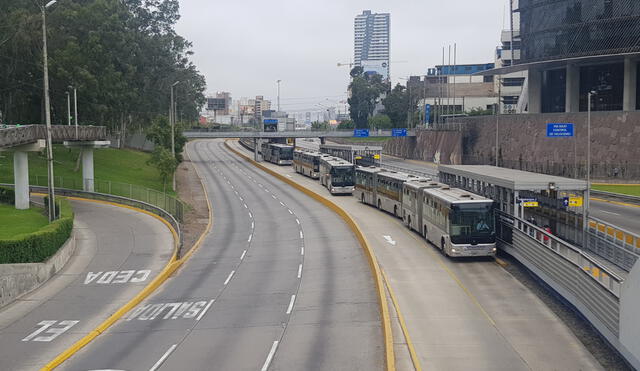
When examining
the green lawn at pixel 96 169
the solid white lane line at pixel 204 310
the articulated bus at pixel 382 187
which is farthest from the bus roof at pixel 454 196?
the green lawn at pixel 96 169

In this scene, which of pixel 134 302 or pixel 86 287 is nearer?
pixel 134 302

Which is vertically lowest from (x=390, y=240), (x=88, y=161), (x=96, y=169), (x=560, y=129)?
(x=390, y=240)

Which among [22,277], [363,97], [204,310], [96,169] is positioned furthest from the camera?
[363,97]

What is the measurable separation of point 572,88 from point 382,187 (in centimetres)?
4656

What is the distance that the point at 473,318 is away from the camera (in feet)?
81.1

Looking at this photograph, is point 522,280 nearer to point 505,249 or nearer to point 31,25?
point 505,249

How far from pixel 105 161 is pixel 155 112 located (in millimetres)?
26752

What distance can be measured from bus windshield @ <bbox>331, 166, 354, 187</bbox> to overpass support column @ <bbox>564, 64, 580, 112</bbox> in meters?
37.4

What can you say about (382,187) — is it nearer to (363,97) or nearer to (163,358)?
(163,358)

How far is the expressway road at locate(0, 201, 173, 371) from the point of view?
23.5 m

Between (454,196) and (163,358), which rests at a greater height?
(454,196)

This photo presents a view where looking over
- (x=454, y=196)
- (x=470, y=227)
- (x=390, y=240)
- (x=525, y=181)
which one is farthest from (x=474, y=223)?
(x=390, y=240)

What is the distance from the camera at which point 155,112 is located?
110m

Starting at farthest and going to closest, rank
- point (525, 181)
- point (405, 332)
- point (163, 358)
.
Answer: point (525, 181), point (405, 332), point (163, 358)
